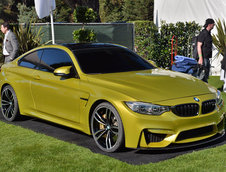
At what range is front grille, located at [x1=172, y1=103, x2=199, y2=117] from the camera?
531cm

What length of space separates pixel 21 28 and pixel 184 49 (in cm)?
590

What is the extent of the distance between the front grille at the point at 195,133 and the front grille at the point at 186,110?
0.75 ft

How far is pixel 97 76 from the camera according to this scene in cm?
612

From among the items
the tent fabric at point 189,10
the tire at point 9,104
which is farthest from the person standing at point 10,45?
the tent fabric at point 189,10

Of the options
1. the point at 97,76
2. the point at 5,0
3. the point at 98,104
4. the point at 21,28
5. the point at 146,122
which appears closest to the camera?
the point at 146,122

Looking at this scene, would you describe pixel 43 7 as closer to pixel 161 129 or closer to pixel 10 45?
pixel 10 45

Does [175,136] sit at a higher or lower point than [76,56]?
lower

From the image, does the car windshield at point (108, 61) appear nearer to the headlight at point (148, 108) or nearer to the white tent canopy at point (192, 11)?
the headlight at point (148, 108)

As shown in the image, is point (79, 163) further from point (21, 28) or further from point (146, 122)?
point (21, 28)

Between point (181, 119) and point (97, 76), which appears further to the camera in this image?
point (97, 76)

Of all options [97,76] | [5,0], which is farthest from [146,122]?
[5,0]

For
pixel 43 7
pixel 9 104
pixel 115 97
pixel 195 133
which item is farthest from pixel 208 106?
pixel 43 7

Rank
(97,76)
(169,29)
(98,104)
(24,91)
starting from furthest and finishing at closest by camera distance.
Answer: (169,29) → (24,91) → (97,76) → (98,104)

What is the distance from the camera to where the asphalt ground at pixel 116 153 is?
213 inches
